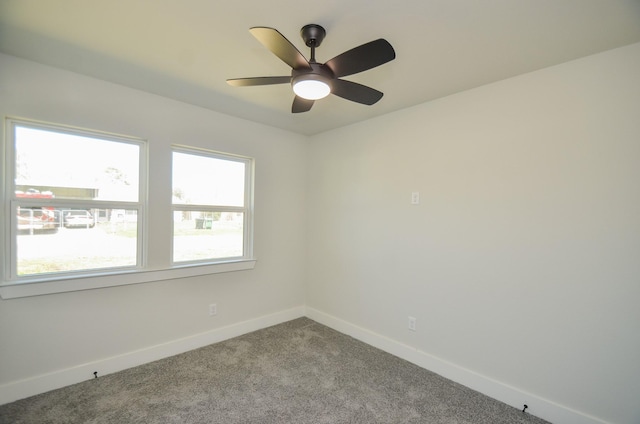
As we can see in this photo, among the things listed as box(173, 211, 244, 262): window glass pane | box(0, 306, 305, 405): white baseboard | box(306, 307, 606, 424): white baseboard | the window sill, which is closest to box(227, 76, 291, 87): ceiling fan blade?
box(173, 211, 244, 262): window glass pane

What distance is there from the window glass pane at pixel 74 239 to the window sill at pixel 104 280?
142 millimetres

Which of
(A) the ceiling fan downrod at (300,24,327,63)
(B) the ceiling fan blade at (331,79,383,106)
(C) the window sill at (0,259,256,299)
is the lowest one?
(C) the window sill at (0,259,256,299)

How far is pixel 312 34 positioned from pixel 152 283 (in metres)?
2.52

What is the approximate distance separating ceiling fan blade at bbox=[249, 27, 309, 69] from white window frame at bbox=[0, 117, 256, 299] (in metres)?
1.81

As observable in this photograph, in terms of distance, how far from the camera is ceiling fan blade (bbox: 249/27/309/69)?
1.31 metres

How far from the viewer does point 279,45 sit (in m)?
1.41

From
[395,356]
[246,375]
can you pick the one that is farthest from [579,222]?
[246,375]

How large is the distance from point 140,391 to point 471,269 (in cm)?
285

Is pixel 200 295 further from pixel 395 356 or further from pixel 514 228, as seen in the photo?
pixel 514 228

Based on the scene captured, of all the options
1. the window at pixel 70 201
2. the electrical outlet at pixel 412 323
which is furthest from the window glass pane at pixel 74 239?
the electrical outlet at pixel 412 323

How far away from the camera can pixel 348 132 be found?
338 cm

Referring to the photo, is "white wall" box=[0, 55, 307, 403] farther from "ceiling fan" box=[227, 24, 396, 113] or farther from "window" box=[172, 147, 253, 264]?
"ceiling fan" box=[227, 24, 396, 113]

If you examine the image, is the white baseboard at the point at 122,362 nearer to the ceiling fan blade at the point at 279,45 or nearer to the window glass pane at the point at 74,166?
the window glass pane at the point at 74,166

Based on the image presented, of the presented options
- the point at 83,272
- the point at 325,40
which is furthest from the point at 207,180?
the point at 325,40
